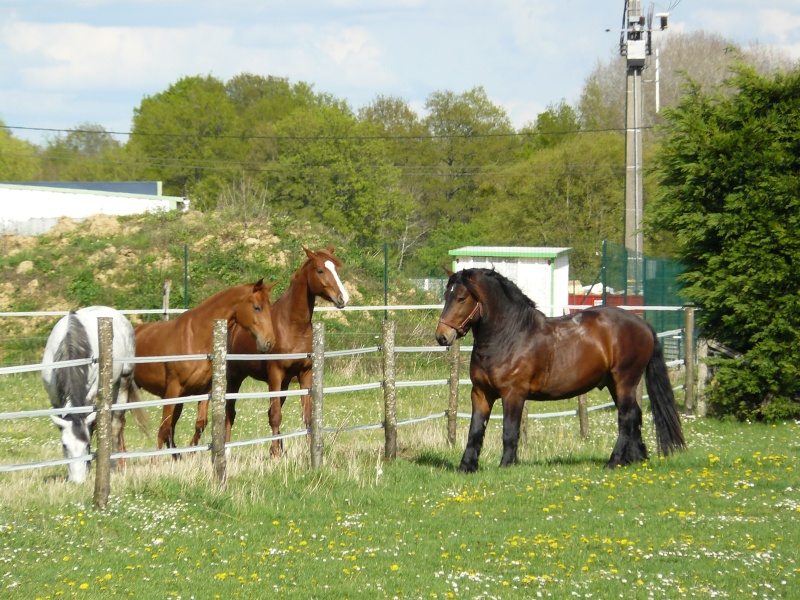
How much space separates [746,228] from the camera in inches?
541

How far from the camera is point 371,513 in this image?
321 inches

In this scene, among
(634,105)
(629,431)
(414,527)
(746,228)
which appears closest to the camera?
(414,527)

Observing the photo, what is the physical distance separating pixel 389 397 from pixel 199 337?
2.14m

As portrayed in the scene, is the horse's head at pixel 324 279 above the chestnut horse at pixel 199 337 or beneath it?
above

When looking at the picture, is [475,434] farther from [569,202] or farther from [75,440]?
[569,202]

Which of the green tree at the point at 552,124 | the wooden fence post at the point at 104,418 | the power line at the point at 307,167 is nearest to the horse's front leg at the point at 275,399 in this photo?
the wooden fence post at the point at 104,418

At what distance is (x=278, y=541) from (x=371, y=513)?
1.14 meters

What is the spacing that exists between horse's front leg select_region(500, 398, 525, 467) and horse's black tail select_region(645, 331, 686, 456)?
1.48 m

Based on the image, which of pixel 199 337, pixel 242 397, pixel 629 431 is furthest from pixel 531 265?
pixel 242 397

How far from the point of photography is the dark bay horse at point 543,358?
9594mm

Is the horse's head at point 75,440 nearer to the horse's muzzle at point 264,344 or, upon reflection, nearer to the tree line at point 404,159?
the horse's muzzle at point 264,344

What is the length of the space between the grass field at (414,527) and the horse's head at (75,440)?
0.26 m

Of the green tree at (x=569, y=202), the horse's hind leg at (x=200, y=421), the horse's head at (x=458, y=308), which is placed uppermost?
the green tree at (x=569, y=202)

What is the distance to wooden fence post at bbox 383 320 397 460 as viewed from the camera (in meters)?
10.6
